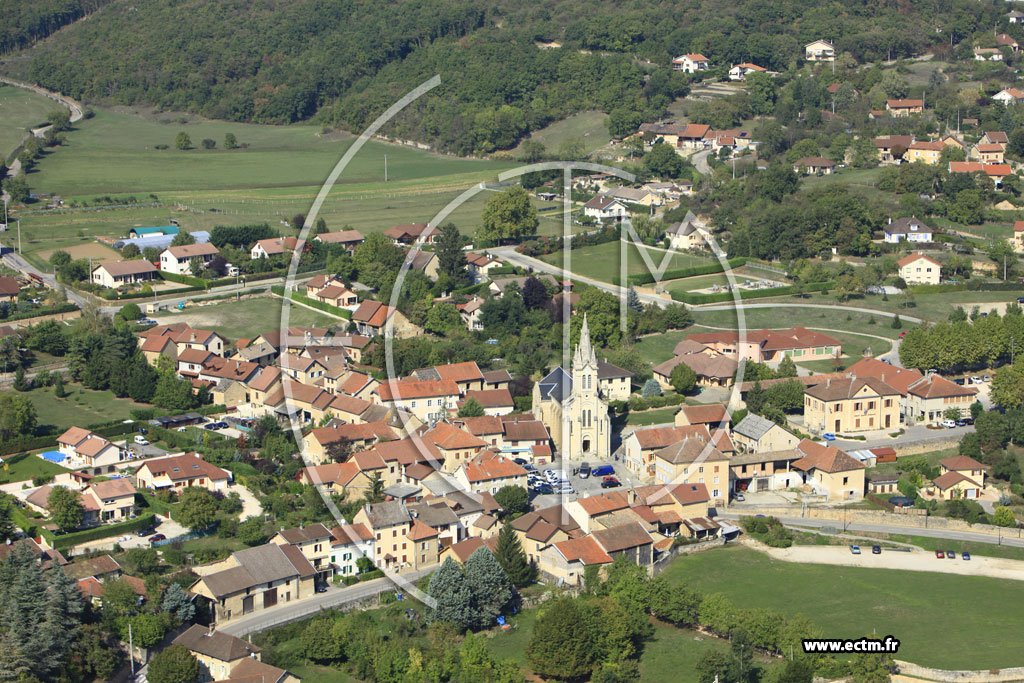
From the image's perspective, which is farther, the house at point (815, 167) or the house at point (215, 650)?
the house at point (815, 167)

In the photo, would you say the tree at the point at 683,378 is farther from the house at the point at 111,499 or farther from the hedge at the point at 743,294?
the house at the point at 111,499

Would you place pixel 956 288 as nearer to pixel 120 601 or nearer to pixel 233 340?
pixel 233 340

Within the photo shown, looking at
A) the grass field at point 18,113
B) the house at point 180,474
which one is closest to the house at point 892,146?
the house at point 180,474

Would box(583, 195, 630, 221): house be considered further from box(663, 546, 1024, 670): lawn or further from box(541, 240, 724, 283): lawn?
box(663, 546, 1024, 670): lawn

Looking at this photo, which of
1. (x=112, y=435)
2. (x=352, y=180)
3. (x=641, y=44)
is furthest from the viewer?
(x=641, y=44)

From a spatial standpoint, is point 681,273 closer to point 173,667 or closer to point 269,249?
point 269,249

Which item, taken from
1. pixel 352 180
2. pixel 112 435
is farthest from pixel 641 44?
pixel 112 435

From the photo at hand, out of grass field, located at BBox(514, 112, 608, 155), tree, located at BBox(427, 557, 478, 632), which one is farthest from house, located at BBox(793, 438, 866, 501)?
grass field, located at BBox(514, 112, 608, 155)
